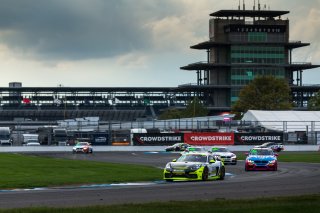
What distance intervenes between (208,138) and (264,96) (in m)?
62.7

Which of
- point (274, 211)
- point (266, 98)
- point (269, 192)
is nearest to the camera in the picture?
point (274, 211)

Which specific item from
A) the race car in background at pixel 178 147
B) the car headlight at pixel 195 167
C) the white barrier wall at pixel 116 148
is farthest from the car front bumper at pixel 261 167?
the white barrier wall at pixel 116 148

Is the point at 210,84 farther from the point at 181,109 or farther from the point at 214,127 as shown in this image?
the point at 214,127

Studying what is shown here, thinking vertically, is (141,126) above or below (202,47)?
below

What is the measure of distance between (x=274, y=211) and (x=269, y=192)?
798 centimetres

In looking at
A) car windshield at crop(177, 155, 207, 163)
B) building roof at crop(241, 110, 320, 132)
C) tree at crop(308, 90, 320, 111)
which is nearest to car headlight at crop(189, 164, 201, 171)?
car windshield at crop(177, 155, 207, 163)

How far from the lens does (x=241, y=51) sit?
584 ft

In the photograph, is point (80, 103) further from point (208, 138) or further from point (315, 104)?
point (208, 138)

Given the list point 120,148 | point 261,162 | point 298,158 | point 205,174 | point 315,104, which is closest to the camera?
point 205,174

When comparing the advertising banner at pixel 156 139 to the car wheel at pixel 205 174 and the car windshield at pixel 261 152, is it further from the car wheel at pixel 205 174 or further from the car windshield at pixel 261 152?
the car wheel at pixel 205 174

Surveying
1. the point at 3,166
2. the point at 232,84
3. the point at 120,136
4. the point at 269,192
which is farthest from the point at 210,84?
the point at 269,192

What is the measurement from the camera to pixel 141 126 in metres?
117

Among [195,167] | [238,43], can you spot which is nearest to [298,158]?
[195,167]

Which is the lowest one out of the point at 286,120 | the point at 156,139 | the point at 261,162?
the point at 261,162
